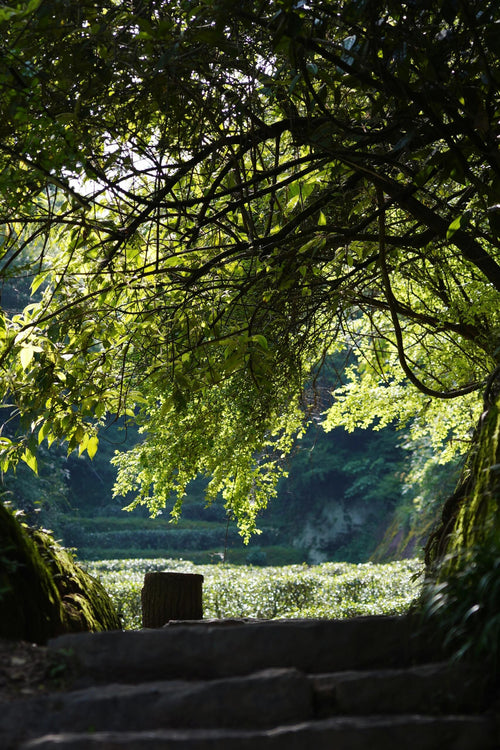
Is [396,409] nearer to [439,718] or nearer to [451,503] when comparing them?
[451,503]

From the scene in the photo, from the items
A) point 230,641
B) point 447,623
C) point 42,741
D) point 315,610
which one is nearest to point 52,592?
point 230,641

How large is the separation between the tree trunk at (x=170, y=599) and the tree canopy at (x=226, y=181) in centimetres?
117

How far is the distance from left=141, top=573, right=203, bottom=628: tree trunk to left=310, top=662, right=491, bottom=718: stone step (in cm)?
285

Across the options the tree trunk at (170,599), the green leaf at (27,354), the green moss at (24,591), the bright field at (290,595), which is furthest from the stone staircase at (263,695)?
the bright field at (290,595)

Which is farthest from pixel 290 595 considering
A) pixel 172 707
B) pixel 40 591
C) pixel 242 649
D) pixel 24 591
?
pixel 172 707

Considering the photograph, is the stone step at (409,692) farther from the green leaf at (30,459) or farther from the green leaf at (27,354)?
the green leaf at (30,459)

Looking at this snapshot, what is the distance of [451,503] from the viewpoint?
11.3 ft

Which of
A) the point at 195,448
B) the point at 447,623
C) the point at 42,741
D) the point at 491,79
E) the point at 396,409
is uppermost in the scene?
the point at 491,79

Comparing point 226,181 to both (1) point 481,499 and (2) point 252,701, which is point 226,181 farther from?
(2) point 252,701

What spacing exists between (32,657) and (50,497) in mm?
23843

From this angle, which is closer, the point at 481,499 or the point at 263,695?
the point at 263,695

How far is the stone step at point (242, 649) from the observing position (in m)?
2.44

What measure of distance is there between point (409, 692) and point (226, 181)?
A: 3.73m

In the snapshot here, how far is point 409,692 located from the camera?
2.20 metres
